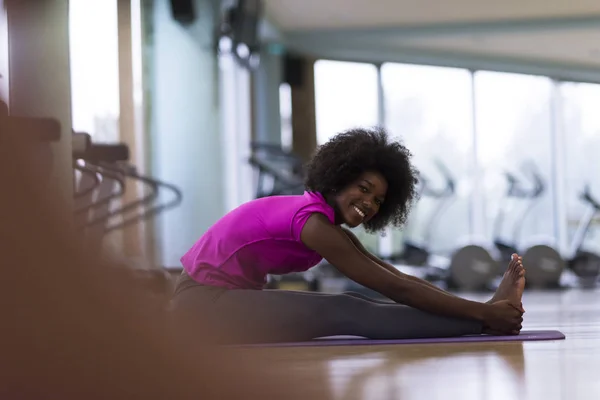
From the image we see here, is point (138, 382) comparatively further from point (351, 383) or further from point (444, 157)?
point (444, 157)

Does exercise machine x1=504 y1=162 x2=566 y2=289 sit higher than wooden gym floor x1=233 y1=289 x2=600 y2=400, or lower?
lower

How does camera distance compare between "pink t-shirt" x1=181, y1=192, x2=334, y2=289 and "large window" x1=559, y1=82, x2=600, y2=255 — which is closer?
"pink t-shirt" x1=181, y1=192, x2=334, y2=289

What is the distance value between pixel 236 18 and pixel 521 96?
4850mm

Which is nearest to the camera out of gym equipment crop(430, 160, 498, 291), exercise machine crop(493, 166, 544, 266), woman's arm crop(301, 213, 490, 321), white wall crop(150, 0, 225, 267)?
woman's arm crop(301, 213, 490, 321)

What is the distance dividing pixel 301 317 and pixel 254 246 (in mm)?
216

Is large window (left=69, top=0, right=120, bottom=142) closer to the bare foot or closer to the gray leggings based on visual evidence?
the gray leggings

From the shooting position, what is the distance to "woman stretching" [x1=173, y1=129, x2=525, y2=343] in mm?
2006

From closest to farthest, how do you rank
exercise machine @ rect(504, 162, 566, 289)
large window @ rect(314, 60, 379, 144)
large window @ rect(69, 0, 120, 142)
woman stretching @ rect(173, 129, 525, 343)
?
1. woman stretching @ rect(173, 129, 525, 343)
2. large window @ rect(69, 0, 120, 142)
3. exercise machine @ rect(504, 162, 566, 289)
4. large window @ rect(314, 60, 379, 144)

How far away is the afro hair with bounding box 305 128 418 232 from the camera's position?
2.10 meters

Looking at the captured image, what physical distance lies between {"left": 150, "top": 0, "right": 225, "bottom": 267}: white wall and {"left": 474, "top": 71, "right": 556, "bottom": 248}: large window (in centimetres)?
389

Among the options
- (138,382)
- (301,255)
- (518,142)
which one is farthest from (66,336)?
(518,142)

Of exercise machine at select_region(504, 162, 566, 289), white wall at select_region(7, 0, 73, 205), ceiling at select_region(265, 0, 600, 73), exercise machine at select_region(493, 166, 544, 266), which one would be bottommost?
exercise machine at select_region(504, 162, 566, 289)

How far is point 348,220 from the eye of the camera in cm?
204

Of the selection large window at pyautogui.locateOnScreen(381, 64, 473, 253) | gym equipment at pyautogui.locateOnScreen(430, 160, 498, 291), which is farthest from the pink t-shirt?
large window at pyautogui.locateOnScreen(381, 64, 473, 253)
